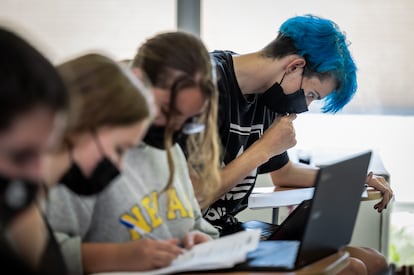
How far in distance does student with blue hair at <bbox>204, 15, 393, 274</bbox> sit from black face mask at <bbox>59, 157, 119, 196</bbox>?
991 millimetres

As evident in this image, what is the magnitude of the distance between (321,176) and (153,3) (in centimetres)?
204

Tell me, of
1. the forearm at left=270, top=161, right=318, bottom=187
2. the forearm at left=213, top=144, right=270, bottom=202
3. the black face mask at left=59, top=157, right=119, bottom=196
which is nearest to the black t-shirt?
the forearm at left=213, top=144, right=270, bottom=202

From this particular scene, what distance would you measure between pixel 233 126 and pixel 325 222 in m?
0.76

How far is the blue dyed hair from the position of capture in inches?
102

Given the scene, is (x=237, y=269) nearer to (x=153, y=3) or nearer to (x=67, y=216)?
(x=67, y=216)

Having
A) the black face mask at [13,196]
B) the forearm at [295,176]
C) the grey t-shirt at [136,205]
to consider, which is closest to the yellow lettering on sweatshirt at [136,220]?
the grey t-shirt at [136,205]

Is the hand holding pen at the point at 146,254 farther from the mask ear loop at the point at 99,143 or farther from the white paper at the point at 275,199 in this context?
the white paper at the point at 275,199

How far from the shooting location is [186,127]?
194 centimetres

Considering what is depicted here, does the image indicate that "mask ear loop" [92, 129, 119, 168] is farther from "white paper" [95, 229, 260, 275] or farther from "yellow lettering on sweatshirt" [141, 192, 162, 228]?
"yellow lettering on sweatshirt" [141, 192, 162, 228]

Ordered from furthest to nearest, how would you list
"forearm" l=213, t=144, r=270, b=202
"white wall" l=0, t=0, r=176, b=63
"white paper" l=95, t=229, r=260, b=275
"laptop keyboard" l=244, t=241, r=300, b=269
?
"white wall" l=0, t=0, r=176, b=63 < "forearm" l=213, t=144, r=270, b=202 < "laptop keyboard" l=244, t=241, r=300, b=269 < "white paper" l=95, t=229, r=260, b=275

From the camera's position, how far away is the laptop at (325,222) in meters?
1.77

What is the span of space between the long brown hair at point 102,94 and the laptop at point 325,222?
457mm

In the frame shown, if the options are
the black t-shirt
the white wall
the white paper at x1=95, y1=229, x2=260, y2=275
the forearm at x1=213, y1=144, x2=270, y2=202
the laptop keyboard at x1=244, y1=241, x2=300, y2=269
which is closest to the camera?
the white paper at x1=95, y1=229, x2=260, y2=275

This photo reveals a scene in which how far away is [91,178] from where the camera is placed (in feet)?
5.01
